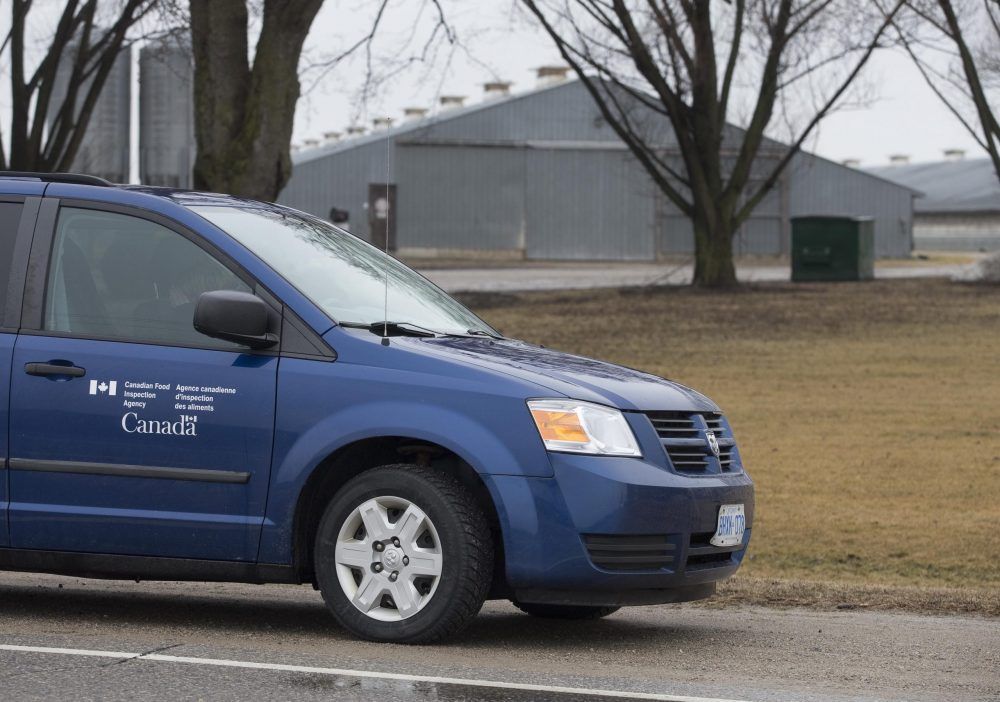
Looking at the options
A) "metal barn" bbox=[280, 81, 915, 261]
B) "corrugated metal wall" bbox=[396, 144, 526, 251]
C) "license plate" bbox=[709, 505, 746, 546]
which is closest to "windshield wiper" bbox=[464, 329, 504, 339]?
"license plate" bbox=[709, 505, 746, 546]

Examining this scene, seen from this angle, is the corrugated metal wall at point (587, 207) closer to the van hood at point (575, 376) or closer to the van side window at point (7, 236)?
the van side window at point (7, 236)

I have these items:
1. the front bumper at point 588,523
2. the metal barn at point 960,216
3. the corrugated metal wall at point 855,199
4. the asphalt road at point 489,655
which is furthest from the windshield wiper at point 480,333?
the metal barn at point 960,216

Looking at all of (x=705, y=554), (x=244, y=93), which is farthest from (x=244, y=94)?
(x=705, y=554)

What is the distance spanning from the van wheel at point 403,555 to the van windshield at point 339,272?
2.50ft

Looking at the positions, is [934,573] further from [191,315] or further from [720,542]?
[191,315]

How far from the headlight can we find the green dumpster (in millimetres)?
34615

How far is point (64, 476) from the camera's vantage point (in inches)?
Result: 265

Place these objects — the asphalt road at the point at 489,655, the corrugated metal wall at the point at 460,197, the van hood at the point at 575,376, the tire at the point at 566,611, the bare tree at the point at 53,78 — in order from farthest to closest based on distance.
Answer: the corrugated metal wall at the point at 460,197 → the bare tree at the point at 53,78 → the tire at the point at 566,611 → the van hood at the point at 575,376 → the asphalt road at the point at 489,655

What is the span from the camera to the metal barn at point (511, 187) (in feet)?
204

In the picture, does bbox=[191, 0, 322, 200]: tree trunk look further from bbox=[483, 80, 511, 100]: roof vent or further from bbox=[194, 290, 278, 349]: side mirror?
bbox=[483, 80, 511, 100]: roof vent

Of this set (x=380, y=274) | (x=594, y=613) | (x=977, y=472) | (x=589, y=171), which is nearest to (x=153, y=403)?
(x=380, y=274)

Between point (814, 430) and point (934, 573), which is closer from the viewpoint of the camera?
point (934, 573)

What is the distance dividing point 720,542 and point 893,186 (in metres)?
63.8

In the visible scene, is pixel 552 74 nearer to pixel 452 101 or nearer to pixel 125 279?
pixel 452 101
